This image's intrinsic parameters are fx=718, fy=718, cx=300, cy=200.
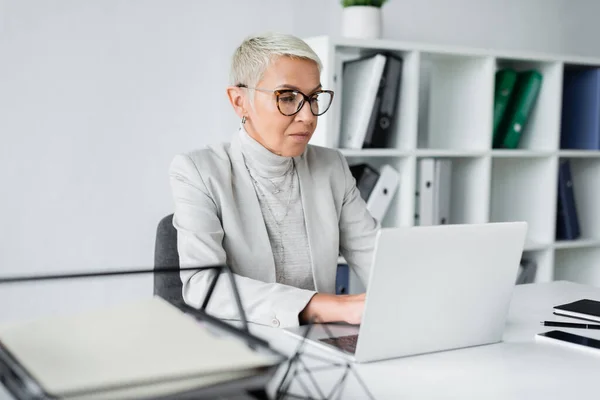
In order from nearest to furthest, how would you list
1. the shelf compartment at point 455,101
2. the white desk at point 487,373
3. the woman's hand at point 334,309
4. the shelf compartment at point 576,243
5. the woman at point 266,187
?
the white desk at point 487,373
the woman's hand at point 334,309
the woman at point 266,187
the shelf compartment at point 455,101
the shelf compartment at point 576,243

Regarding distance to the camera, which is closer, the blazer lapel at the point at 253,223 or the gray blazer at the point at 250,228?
the gray blazer at the point at 250,228

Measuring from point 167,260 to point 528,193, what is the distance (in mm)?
1963

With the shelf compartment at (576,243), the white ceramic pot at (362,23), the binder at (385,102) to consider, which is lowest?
the shelf compartment at (576,243)

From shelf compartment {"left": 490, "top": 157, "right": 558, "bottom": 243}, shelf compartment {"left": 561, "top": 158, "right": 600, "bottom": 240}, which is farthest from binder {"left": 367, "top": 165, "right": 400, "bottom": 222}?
shelf compartment {"left": 561, "top": 158, "right": 600, "bottom": 240}

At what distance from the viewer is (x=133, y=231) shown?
2582 millimetres

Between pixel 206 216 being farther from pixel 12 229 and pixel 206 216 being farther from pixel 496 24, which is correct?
pixel 496 24

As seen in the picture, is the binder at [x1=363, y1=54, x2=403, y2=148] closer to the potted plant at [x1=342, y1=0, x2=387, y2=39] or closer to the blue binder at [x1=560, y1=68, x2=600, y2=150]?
the potted plant at [x1=342, y1=0, x2=387, y2=39]

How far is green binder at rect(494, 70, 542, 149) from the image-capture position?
301cm

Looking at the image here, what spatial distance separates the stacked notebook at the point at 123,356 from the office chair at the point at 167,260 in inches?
38.1

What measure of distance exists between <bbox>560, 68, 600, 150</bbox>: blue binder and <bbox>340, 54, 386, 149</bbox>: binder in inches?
42.6

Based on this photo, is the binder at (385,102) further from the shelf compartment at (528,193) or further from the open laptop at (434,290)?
the open laptop at (434,290)

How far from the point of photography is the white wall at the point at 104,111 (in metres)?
2.36

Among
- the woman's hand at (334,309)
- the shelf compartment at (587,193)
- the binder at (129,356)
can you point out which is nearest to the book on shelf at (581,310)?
the woman's hand at (334,309)

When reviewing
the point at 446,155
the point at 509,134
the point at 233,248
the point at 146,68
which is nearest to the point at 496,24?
the point at 509,134
